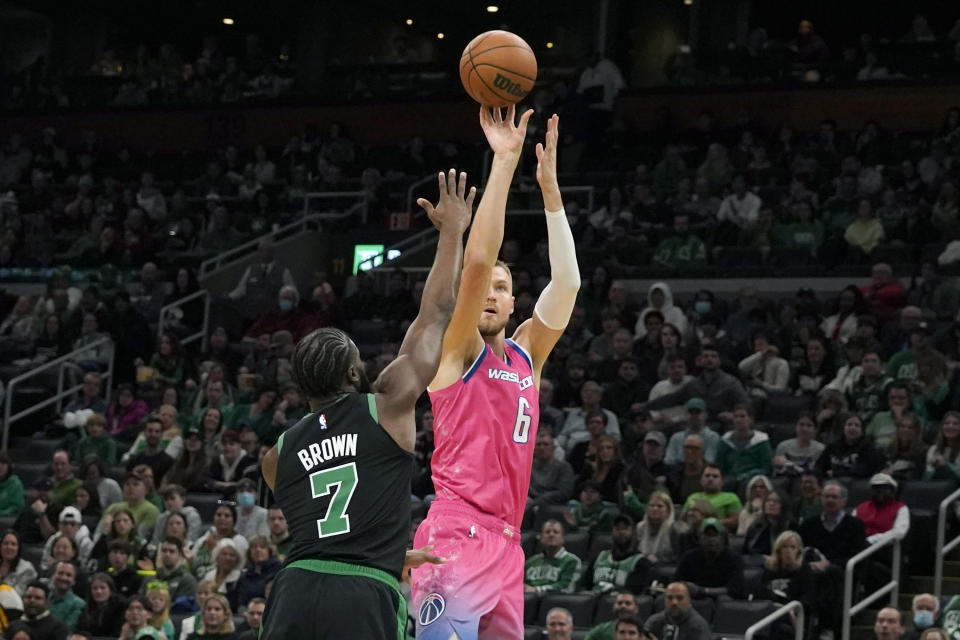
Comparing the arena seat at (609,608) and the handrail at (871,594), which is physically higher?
the handrail at (871,594)

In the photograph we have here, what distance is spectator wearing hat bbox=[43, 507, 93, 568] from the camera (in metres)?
15.1

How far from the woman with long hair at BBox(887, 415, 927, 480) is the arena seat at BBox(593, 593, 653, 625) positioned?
2.57 m

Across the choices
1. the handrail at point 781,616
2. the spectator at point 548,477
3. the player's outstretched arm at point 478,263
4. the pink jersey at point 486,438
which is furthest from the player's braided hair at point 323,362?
the spectator at point 548,477

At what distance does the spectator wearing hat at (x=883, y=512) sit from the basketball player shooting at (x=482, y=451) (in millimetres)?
6502

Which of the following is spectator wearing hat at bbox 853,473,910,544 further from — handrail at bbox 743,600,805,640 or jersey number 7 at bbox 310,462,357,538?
jersey number 7 at bbox 310,462,357,538

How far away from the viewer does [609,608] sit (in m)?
12.4

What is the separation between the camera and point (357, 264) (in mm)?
23047

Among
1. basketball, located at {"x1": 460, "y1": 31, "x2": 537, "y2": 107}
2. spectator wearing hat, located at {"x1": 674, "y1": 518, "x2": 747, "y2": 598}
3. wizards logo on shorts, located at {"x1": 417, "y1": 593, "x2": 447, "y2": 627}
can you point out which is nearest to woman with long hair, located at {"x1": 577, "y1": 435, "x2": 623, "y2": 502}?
spectator wearing hat, located at {"x1": 674, "y1": 518, "x2": 747, "y2": 598}

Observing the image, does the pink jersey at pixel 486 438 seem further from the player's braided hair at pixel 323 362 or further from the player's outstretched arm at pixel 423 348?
the player's braided hair at pixel 323 362

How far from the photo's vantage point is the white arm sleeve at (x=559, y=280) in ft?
22.1

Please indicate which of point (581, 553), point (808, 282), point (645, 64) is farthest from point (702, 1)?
point (581, 553)

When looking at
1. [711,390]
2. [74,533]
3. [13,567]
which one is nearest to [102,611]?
[13,567]

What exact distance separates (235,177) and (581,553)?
13.8 metres

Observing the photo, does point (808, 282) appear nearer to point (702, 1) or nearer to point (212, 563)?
point (212, 563)
